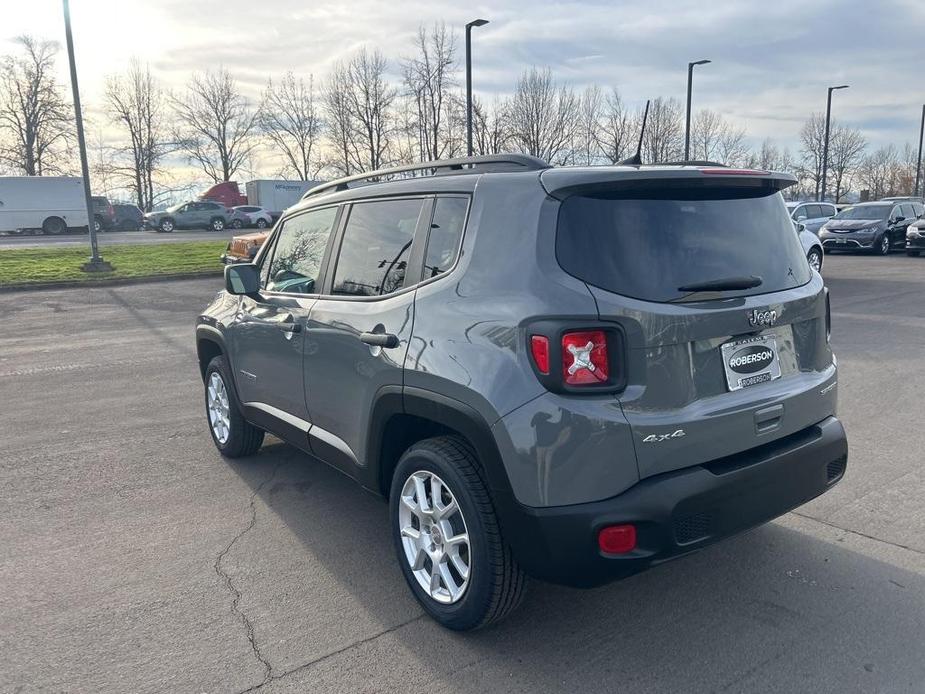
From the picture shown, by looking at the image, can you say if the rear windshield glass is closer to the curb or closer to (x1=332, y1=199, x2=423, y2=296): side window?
(x1=332, y1=199, x2=423, y2=296): side window

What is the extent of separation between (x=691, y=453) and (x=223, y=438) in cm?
371

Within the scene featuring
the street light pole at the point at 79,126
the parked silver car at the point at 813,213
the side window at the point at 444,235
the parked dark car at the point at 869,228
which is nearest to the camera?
the side window at the point at 444,235

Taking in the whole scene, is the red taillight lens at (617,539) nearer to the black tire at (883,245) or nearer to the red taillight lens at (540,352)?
the red taillight lens at (540,352)

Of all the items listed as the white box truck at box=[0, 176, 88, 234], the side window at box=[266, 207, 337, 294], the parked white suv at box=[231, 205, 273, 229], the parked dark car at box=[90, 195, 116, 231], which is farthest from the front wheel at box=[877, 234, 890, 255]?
the parked dark car at box=[90, 195, 116, 231]

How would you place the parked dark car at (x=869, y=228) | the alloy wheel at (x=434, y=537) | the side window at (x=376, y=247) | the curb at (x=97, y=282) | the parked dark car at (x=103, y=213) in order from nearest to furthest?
the alloy wheel at (x=434, y=537) → the side window at (x=376, y=247) → the curb at (x=97, y=282) → the parked dark car at (x=869, y=228) → the parked dark car at (x=103, y=213)

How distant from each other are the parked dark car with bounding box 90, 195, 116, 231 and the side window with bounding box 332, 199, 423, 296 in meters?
43.2

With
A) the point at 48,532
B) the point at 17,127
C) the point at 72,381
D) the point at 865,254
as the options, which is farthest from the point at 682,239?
the point at 17,127

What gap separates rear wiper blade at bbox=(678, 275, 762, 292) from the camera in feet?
9.11

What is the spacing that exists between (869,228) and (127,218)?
4023 cm

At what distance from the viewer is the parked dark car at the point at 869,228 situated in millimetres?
22531

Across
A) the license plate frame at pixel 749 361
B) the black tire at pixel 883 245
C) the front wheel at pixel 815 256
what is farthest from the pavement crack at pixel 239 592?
the black tire at pixel 883 245

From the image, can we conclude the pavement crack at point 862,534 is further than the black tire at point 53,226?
No

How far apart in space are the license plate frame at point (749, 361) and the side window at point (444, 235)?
3.75ft

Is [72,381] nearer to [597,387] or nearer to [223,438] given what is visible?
[223,438]
